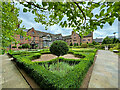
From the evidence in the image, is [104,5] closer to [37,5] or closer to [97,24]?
[97,24]

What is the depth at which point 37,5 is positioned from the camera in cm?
167

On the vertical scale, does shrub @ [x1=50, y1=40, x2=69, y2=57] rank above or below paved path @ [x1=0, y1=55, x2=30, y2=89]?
above

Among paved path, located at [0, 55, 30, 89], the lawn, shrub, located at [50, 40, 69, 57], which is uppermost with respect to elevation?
shrub, located at [50, 40, 69, 57]

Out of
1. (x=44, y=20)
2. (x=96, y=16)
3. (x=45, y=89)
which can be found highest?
(x=44, y=20)

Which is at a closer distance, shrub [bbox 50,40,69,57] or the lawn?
the lawn

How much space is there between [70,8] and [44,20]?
4.64 ft

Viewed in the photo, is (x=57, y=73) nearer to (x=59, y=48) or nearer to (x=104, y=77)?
(x=59, y=48)

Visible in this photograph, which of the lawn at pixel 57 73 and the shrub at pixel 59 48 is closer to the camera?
the lawn at pixel 57 73

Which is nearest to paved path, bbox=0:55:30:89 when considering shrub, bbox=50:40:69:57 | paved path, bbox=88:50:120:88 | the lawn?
the lawn

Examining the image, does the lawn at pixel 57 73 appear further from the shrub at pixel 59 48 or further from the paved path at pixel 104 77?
the shrub at pixel 59 48

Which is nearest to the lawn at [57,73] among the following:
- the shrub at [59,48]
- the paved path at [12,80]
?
the paved path at [12,80]

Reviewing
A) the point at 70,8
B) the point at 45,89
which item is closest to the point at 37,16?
the point at 70,8

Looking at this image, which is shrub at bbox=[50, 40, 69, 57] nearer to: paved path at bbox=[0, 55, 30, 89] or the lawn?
the lawn

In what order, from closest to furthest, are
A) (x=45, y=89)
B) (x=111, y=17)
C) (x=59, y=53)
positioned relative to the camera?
(x=111, y=17)
(x=45, y=89)
(x=59, y=53)
